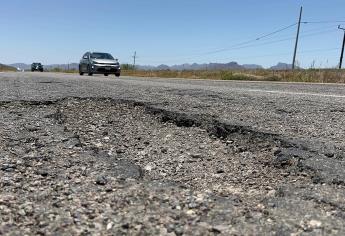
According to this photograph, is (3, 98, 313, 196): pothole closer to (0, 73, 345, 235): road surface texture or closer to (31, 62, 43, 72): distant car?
(0, 73, 345, 235): road surface texture

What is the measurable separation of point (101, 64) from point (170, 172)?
2020 cm

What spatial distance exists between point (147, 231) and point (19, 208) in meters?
0.56

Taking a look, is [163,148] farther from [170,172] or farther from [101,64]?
A: [101,64]

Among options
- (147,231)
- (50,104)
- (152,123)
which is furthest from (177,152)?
(50,104)

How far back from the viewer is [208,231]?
1.58 m

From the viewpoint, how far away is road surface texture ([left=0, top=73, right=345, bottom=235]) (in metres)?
1.65

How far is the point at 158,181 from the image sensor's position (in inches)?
85.1

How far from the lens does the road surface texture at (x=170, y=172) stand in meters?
1.65

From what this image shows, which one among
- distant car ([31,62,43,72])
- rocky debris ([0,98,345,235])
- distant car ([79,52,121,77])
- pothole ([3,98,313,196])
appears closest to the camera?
rocky debris ([0,98,345,235])

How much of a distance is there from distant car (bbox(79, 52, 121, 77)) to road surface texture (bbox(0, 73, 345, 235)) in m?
17.9

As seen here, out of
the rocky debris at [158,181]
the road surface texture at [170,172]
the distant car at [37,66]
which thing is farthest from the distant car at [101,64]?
the distant car at [37,66]

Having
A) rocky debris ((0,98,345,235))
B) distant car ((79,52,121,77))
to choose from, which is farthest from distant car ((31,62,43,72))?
rocky debris ((0,98,345,235))

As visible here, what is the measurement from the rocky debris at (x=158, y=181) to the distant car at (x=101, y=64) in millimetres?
18535

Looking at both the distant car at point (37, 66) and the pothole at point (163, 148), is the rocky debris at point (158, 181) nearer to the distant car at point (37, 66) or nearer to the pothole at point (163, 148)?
the pothole at point (163, 148)
